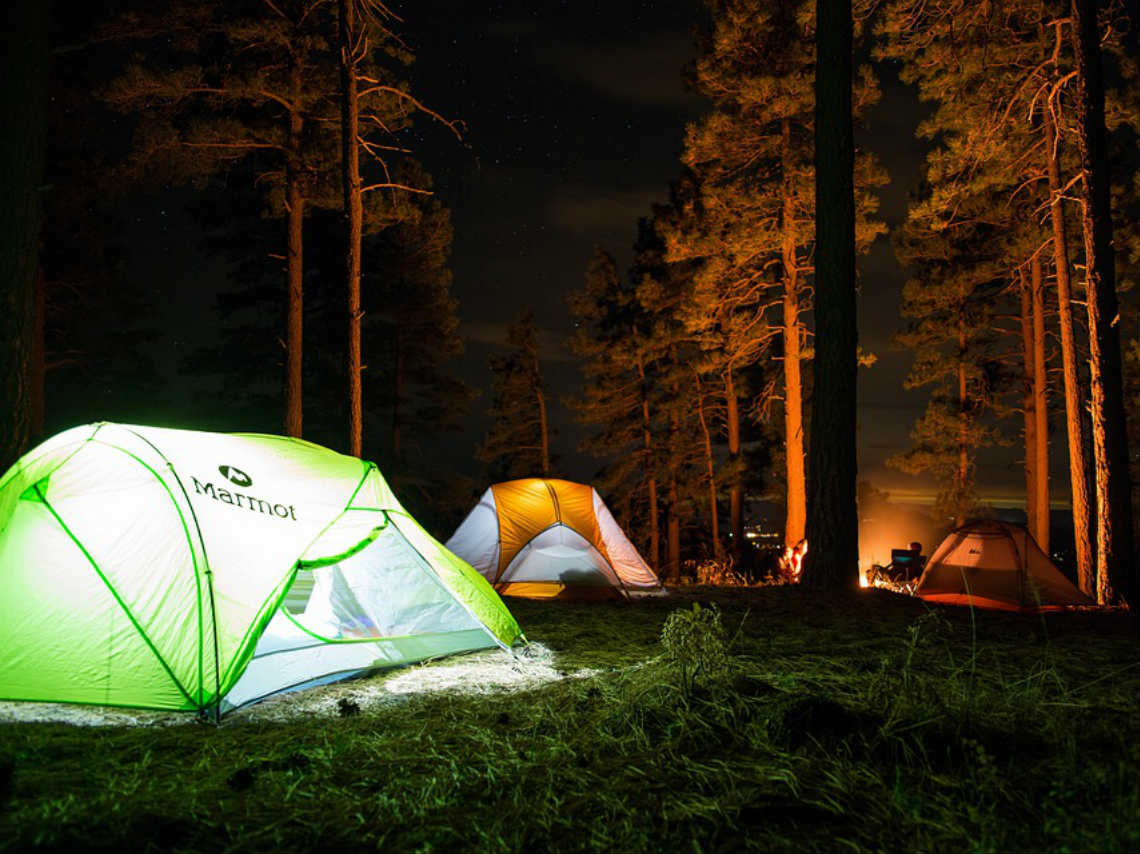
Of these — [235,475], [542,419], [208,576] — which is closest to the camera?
[208,576]

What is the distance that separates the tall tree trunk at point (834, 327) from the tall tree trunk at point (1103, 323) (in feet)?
11.0

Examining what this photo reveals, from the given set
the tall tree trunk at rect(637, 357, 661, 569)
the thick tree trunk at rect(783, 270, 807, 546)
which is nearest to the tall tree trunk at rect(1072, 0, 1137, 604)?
the thick tree trunk at rect(783, 270, 807, 546)

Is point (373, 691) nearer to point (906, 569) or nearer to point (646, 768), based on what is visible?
point (646, 768)

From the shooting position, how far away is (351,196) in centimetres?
1142

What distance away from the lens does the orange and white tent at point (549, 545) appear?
9.73 metres

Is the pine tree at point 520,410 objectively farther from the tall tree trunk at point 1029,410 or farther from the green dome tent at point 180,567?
the green dome tent at point 180,567

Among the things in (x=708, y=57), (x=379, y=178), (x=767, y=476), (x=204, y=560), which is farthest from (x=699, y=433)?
(x=204, y=560)

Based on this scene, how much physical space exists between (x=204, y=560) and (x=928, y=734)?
13.8 ft

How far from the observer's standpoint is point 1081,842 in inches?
96.2

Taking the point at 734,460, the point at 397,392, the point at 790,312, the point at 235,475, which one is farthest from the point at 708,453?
the point at 235,475

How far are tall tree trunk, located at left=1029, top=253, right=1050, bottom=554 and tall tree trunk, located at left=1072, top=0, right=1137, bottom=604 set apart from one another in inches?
336

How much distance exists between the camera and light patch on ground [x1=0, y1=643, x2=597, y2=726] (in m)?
4.51

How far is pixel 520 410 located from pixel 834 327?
2271 cm

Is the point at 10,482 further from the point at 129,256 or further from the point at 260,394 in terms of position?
the point at 260,394
